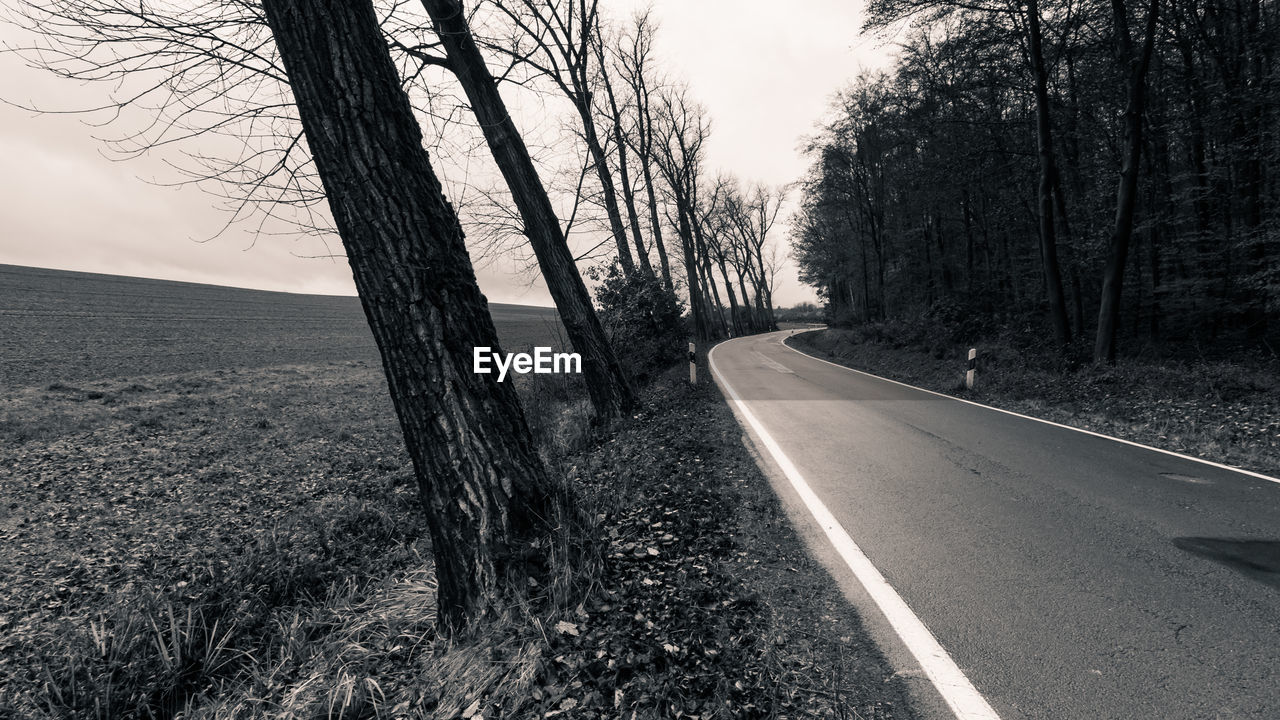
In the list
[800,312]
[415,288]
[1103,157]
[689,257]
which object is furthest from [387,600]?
[800,312]

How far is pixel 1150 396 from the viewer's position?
845cm

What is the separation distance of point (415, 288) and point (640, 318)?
13756 millimetres

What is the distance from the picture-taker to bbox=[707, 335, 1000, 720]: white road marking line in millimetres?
2057

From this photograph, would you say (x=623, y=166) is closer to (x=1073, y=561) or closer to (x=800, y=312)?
(x=1073, y=561)

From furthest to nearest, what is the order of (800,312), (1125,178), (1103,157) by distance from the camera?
(800,312), (1103,157), (1125,178)

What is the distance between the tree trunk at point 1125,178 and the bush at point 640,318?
1062cm

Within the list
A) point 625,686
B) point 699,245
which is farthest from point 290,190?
point 699,245

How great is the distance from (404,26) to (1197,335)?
21.5 meters

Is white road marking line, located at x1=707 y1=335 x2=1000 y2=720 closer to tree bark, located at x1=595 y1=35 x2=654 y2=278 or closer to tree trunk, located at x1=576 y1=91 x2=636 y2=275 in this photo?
tree trunk, located at x1=576 y1=91 x2=636 y2=275

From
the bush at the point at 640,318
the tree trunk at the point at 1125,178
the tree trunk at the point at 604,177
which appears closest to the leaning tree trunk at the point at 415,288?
the tree trunk at the point at 604,177

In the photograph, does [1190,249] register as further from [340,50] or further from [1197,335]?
[340,50]

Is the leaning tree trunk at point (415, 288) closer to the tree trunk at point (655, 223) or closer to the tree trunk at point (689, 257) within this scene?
the tree trunk at point (655, 223)

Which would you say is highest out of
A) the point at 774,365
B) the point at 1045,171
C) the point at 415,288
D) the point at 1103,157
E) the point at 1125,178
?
the point at 1103,157

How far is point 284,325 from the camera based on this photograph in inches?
1267
